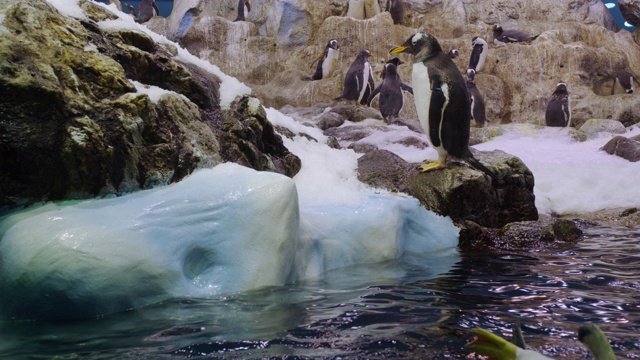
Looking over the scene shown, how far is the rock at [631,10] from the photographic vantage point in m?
17.1

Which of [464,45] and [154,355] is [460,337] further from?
[464,45]

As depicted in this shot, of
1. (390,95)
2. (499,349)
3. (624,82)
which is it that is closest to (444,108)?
(499,349)

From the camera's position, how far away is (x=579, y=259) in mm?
3742

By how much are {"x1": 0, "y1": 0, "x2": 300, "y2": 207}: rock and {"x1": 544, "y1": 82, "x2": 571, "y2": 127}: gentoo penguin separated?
30.0 ft

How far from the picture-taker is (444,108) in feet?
15.6

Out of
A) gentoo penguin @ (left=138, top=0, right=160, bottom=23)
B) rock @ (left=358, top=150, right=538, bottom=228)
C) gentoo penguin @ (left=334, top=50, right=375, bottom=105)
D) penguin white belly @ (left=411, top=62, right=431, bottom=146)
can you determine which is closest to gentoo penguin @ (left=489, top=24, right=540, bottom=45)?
gentoo penguin @ (left=334, top=50, right=375, bottom=105)

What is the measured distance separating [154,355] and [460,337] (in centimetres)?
102

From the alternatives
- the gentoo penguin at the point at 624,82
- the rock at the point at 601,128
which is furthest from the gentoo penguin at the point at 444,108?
the gentoo penguin at the point at 624,82

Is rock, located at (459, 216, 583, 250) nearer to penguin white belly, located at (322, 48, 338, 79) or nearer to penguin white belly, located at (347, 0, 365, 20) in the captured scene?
penguin white belly, located at (322, 48, 338, 79)

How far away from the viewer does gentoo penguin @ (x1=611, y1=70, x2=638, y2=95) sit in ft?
46.6

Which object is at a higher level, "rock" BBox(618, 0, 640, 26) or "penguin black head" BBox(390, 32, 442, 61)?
"rock" BBox(618, 0, 640, 26)

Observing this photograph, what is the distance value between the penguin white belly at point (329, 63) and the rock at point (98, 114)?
984 cm

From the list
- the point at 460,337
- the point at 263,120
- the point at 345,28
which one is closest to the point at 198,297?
the point at 460,337

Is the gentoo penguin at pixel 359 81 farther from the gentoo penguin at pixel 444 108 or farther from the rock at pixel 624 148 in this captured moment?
the gentoo penguin at pixel 444 108
